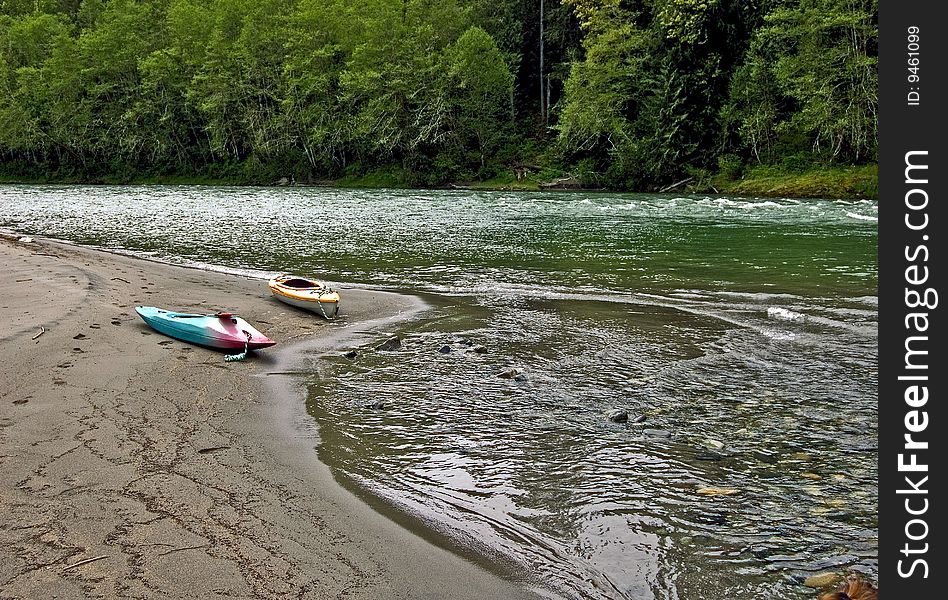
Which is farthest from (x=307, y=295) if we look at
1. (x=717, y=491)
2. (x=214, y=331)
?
(x=717, y=491)

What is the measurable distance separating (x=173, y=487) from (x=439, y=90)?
5243 centimetres

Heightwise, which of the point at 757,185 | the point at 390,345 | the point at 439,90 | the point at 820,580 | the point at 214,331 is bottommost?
the point at 820,580

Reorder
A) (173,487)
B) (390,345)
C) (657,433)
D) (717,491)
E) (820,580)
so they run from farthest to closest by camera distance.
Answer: (390,345)
(657,433)
(717,491)
(173,487)
(820,580)

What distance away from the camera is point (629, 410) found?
6.94 metres

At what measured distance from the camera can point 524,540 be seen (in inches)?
175

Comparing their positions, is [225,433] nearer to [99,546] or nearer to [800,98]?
[99,546]

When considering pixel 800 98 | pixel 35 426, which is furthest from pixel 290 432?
pixel 800 98

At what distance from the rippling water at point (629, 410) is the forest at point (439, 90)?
25270 millimetres

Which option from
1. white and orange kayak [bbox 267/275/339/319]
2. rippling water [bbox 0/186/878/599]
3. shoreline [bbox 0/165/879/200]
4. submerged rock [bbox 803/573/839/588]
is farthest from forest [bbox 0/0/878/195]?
submerged rock [bbox 803/573/839/588]

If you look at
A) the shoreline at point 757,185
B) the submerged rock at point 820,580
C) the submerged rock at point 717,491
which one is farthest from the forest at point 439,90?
the submerged rock at point 820,580

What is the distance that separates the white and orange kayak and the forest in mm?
33307

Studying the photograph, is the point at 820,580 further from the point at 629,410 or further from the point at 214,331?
the point at 214,331

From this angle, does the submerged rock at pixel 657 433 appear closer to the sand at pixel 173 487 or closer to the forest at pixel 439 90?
the sand at pixel 173 487

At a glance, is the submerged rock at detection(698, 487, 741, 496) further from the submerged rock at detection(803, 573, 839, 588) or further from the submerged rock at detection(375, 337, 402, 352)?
the submerged rock at detection(375, 337, 402, 352)
